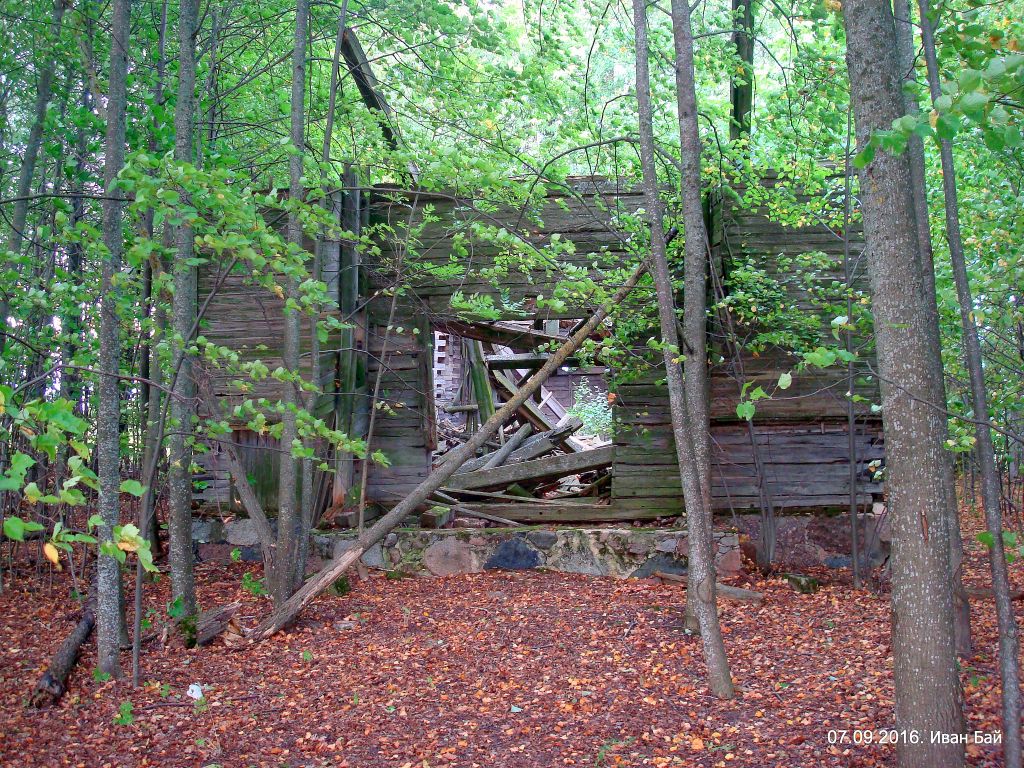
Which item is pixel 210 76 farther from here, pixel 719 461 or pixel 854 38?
pixel 719 461

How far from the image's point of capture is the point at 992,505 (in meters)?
3.63

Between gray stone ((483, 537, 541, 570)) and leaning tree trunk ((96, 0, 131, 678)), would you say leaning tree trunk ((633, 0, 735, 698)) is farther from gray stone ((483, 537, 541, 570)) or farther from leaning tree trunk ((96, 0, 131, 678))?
leaning tree trunk ((96, 0, 131, 678))

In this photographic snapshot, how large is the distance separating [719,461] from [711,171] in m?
3.13

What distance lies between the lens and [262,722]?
486 centimetres

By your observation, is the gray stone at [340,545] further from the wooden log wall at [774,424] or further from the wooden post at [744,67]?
the wooden post at [744,67]

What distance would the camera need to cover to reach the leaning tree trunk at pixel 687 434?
5.00 m

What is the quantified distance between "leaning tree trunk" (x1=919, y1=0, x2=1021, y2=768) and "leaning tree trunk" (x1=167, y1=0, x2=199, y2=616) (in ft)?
15.7

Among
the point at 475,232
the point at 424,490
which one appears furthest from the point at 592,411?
the point at 475,232

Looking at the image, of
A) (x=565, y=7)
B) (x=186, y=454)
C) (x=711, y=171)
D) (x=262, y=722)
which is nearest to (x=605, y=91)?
(x=565, y=7)

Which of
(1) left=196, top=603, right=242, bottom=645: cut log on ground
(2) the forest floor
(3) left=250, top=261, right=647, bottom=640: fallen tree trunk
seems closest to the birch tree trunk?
(3) left=250, top=261, right=647, bottom=640: fallen tree trunk

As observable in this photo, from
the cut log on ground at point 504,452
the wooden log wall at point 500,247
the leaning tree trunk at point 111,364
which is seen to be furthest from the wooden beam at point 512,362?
the leaning tree trunk at point 111,364

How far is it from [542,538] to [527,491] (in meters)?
1.60

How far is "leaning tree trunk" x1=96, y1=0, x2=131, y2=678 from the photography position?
202 inches

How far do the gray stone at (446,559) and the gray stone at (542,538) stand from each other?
2.26ft
